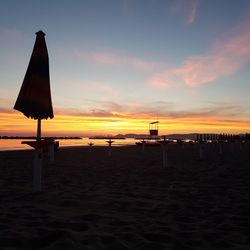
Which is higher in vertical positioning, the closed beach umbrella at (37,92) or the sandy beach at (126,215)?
the closed beach umbrella at (37,92)

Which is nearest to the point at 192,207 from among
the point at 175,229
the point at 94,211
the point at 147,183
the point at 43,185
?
the point at 175,229

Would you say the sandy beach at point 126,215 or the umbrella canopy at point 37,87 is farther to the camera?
the umbrella canopy at point 37,87

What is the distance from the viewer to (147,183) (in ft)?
30.2

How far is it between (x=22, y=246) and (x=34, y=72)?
4.63 m

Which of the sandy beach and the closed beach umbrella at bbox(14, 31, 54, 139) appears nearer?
the sandy beach

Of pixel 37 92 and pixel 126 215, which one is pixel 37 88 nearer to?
pixel 37 92

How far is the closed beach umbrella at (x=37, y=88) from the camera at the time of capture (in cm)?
720

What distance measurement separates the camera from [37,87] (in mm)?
7324

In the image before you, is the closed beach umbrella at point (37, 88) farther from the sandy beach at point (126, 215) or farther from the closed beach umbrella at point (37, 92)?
the sandy beach at point (126, 215)

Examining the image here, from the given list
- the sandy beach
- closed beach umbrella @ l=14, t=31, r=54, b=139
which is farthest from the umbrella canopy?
the sandy beach

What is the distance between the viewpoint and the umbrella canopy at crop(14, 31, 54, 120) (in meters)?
7.20

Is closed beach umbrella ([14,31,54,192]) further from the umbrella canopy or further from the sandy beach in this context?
the sandy beach

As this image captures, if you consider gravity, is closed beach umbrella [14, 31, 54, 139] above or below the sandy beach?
above

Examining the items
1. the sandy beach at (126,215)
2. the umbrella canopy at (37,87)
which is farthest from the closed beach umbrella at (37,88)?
the sandy beach at (126,215)
